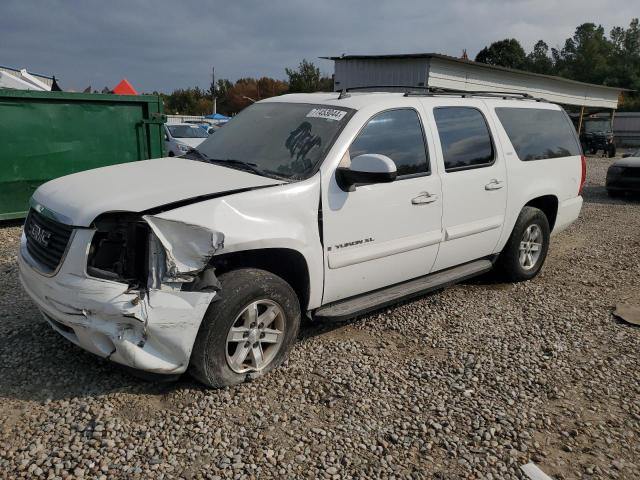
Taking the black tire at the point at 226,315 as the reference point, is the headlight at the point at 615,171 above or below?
above

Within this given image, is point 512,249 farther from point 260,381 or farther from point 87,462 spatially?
point 87,462

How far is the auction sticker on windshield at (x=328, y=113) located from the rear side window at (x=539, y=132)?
6.38 ft

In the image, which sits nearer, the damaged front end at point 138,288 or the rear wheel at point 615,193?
the damaged front end at point 138,288

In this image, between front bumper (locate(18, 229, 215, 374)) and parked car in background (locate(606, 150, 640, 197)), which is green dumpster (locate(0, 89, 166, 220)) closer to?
front bumper (locate(18, 229, 215, 374))

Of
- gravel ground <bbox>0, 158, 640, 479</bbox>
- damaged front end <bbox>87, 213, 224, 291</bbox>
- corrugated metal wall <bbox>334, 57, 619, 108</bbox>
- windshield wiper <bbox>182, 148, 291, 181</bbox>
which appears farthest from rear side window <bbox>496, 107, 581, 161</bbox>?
corrugated metal wall <bbox>334, 57, 619, 108</bbox>

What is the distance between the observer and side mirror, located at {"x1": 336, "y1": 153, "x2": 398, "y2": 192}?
3.39 metres

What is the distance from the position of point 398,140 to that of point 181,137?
1350cm

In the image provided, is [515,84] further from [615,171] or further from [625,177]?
[625,177]

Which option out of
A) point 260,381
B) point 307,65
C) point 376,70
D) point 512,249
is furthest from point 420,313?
point 307,65

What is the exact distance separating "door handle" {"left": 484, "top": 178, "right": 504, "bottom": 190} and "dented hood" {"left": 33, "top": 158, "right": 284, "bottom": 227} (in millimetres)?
2187

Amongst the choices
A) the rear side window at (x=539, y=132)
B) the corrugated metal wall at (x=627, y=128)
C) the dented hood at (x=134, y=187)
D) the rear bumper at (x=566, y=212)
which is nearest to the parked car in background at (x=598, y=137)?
the corrugated metal wall at (x=627, y=128)

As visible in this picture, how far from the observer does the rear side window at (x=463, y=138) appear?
14.2 feet

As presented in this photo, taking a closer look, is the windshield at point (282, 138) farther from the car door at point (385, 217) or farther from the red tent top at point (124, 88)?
the red tent top at point (124, 88)

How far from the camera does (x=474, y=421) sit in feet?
10.2
